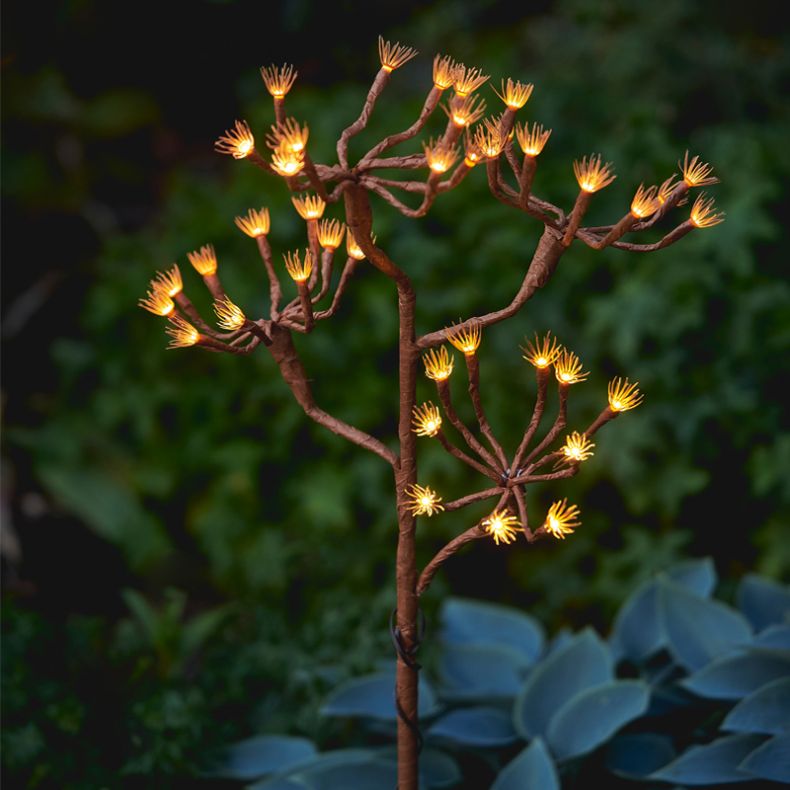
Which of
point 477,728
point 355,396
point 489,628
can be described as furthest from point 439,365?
point 355,396

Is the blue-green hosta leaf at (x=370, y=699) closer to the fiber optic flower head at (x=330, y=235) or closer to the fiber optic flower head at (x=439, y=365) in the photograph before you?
the fiber optic flower head at (x=439, y=365)

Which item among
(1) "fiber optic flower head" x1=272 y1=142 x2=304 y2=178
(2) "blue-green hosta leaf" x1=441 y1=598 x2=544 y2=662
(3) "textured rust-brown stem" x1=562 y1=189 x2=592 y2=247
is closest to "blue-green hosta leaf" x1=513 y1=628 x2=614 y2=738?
(2) "blue-green hosta leaf" x1=441 y1=598 x2=544 y2=662

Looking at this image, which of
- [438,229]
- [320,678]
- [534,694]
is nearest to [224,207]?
[438,229]

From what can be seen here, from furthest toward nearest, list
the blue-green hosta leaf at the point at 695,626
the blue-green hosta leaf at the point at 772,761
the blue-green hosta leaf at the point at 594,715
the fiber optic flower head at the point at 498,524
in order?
the blue-green hosta leaf at the point at 695,626 → the blue-green hosta leaf at the point at 594,715 → the blue-green hosta leaf at the point at 772,761 → the fiber optic flower head at the point at 498,524

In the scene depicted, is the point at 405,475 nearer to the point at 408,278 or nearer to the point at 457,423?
the point at 457,423

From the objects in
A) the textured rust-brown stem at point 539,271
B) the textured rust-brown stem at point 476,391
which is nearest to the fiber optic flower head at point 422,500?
the textured rust-brown stem at point 476,391

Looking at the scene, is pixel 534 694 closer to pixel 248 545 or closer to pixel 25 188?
pixel 248 545

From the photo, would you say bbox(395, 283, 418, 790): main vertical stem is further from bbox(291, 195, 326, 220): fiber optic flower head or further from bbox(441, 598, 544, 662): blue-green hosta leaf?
bbox(441, 598, 544, 662): blue-green hosta leaf
